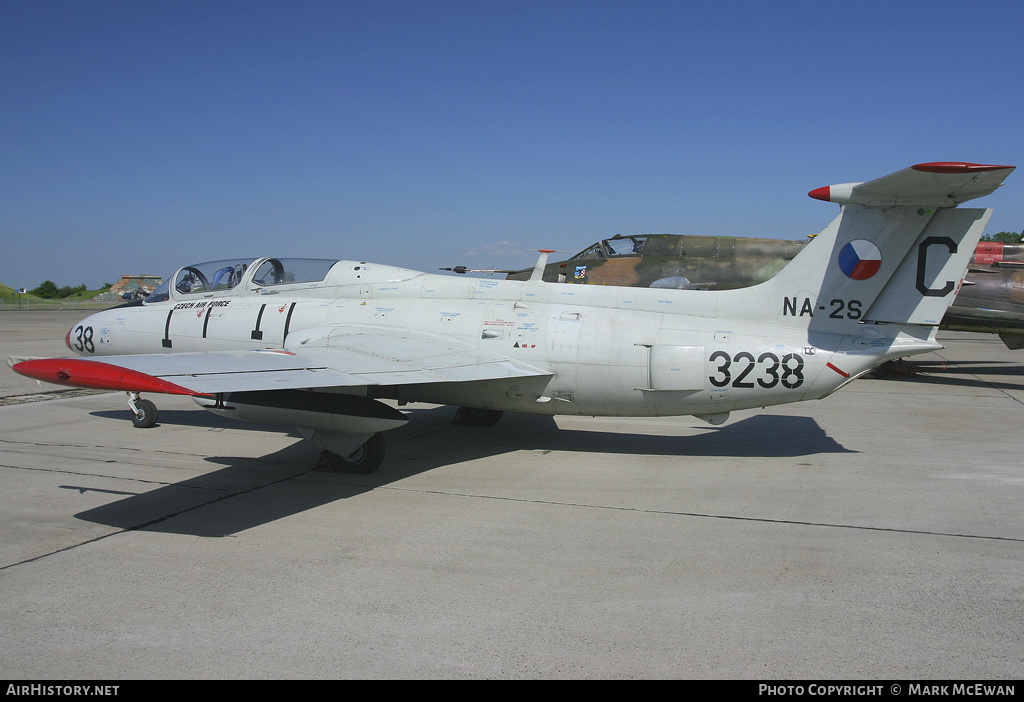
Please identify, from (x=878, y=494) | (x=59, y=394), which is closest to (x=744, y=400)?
(x=878, y=494)

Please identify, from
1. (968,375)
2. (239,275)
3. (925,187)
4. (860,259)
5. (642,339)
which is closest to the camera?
(925,187)

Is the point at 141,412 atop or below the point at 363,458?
atop

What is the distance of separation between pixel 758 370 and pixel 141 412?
871 centimetres

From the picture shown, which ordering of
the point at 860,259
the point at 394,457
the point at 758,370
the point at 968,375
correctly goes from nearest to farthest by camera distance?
the point at 758,370
the point at 860,259
the point at 394,457
the point at 968,375

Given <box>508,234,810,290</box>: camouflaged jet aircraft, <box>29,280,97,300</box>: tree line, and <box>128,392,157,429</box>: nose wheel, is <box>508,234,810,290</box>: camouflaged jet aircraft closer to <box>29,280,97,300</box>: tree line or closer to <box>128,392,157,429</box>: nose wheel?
<box>128,392,157,429</box>: nose wheel

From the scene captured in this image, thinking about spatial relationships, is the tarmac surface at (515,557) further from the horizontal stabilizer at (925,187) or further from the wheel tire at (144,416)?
the horizontal stabilizer at (925,187)

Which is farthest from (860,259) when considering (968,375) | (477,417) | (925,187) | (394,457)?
(968,375)

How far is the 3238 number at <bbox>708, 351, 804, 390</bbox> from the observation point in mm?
7691

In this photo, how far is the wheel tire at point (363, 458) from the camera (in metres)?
7.80

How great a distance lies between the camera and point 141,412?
1000 cm

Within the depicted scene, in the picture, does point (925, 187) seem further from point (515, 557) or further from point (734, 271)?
point (734, 271)

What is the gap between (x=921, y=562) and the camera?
5242 millimetres

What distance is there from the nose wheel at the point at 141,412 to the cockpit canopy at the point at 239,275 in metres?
1.72

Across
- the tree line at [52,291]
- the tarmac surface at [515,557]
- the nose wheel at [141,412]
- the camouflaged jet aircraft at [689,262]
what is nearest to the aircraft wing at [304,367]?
the tarmac surface at [515,557]
